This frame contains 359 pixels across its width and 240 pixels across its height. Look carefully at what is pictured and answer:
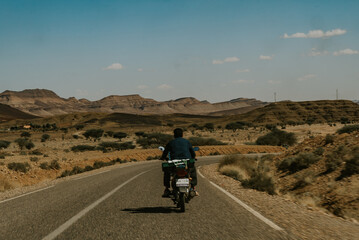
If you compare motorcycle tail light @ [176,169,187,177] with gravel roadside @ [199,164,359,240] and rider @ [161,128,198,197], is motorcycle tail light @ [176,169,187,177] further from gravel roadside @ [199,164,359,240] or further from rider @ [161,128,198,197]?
gravel roadside @ [199,164,359,240]

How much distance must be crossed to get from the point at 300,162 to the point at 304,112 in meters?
133

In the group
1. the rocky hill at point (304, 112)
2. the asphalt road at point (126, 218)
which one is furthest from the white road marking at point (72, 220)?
the rocky hill at point (304, 112)

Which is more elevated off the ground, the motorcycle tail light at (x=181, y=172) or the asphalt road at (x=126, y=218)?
the motorcycle tail light at (x=181, y=172)

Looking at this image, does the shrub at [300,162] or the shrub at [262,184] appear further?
the shrub at [300,162]

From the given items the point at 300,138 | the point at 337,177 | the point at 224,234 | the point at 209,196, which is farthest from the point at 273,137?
the point at 224,234

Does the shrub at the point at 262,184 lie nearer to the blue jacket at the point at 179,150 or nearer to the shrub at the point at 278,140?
the blue jacket at the point at 179,150

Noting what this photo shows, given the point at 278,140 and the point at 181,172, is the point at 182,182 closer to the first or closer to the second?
the point at 181,172

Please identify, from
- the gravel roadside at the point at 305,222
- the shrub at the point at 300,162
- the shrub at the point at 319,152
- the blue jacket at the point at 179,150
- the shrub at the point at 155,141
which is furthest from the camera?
the shrub at the point at 155,141

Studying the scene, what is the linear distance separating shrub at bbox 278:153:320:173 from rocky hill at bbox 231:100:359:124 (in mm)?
109168

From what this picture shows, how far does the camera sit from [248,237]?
621 centimetres

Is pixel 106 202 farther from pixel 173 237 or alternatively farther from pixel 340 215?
pixel 340 215

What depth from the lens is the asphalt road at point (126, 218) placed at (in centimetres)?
650

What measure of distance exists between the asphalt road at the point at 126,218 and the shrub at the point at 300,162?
946cm

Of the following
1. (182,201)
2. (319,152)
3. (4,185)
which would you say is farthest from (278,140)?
(182,201)
